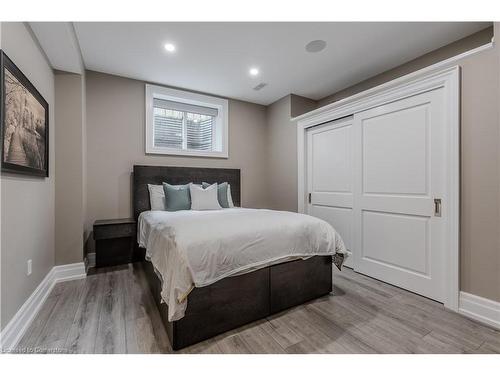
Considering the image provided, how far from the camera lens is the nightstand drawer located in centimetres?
287

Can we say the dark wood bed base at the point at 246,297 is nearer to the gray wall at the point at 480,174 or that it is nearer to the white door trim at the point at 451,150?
the white door trim at the point at 451,150

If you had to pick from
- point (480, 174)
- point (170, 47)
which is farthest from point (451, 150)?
point (170, 47)

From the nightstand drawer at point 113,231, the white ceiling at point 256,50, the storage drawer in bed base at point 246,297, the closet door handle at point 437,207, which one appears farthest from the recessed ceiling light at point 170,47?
the closet door handle at point 437,207

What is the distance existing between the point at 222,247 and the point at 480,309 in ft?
7.05

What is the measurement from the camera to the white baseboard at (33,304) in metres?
1.53

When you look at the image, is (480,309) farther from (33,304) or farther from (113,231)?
(113,231)

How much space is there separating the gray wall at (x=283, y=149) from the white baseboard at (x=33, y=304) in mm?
3072

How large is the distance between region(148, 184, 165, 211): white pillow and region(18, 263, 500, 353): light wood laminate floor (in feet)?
3.84

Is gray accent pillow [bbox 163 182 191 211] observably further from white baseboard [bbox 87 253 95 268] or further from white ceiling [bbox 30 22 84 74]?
white ceiling [bbox 30 22 84 74]

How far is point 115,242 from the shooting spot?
3.11 m

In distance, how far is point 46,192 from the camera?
2.37 meters
